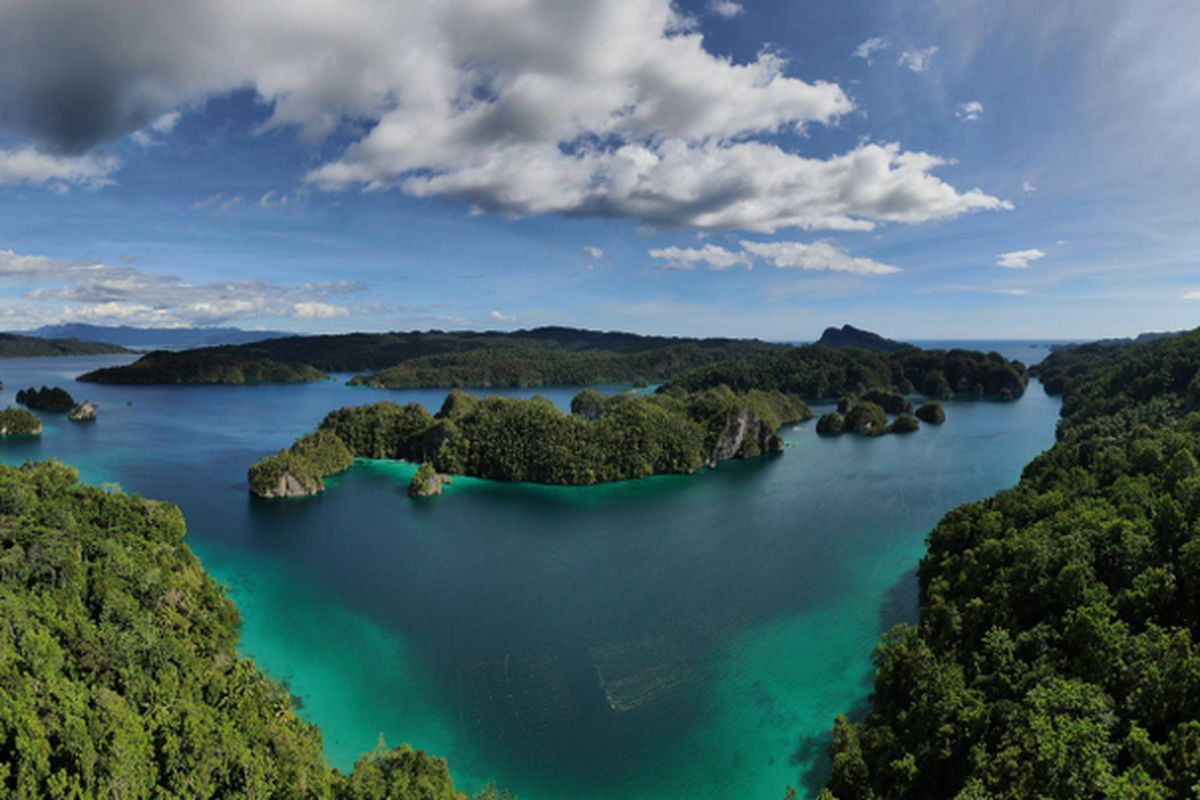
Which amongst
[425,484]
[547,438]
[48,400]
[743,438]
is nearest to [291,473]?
[425,484]

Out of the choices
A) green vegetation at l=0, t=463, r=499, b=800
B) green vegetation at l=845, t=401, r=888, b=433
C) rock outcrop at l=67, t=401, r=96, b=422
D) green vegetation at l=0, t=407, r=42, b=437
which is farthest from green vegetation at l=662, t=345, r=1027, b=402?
green vegetation at l=0, t=463, r=499, b=800

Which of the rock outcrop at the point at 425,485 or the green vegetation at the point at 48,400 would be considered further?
the green vegetation at the point at 48,400

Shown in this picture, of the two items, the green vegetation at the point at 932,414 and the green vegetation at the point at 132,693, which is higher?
the green vegetation at the point at 932,414

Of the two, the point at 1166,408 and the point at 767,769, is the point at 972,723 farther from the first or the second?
the point at 1166,408

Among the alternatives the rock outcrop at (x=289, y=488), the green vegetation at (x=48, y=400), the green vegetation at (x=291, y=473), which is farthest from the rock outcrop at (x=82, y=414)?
the rock outcrop at (x=289, y=488)

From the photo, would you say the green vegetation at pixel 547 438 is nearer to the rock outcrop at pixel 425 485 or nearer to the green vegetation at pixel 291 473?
the green vegetation at pixel 291 473

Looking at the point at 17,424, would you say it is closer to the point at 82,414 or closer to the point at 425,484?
the point at 82,414

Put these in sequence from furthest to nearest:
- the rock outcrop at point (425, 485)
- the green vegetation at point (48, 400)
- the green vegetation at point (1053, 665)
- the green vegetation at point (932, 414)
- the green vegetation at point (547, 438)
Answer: the green vegetation at point (48, 400) < the green vegetation at point (932, 414) < the green vegetation at point (547, 438) < the rock outcrop at point (425, 485) < the green vegetation at point (1053, 665)

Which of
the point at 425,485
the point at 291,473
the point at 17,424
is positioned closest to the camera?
the point at 291,473
